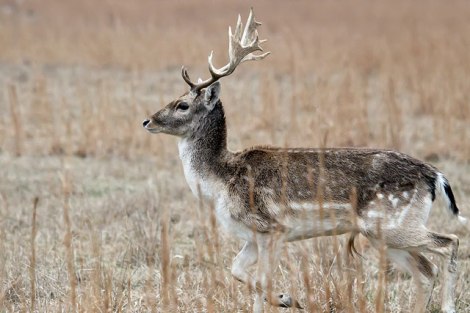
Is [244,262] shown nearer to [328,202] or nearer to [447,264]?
[328,202]

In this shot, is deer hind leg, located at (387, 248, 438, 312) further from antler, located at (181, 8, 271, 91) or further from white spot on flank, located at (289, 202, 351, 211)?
antler, located at (181, 8, 271, 91)

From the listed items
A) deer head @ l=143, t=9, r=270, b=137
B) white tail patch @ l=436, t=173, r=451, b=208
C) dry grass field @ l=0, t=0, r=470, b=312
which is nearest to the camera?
dry grass field @ l=0, t=0, r=470, b=312

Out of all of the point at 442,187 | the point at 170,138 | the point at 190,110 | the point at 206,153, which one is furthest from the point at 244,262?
the point at 170,138

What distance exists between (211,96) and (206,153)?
1.35 ft

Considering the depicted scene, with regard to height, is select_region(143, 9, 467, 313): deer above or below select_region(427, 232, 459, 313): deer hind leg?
above

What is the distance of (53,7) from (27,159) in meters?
16.3

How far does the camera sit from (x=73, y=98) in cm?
1404

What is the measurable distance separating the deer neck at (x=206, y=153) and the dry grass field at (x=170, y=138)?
1.33ft

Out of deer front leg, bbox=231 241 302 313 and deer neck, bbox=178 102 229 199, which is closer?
deer front leg, bbox=231 241 302 313

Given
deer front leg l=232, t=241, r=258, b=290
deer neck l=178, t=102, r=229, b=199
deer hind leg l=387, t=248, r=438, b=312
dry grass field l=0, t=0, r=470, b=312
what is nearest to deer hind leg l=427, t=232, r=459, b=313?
deer hind leg l=387, t=248, r=438, b=312

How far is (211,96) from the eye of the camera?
5.80m

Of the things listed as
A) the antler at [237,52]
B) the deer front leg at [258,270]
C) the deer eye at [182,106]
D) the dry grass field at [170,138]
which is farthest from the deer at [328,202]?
the antler at [237,52]

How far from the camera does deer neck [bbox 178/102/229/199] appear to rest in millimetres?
5484

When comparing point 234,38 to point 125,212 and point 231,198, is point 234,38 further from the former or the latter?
point 125,212
